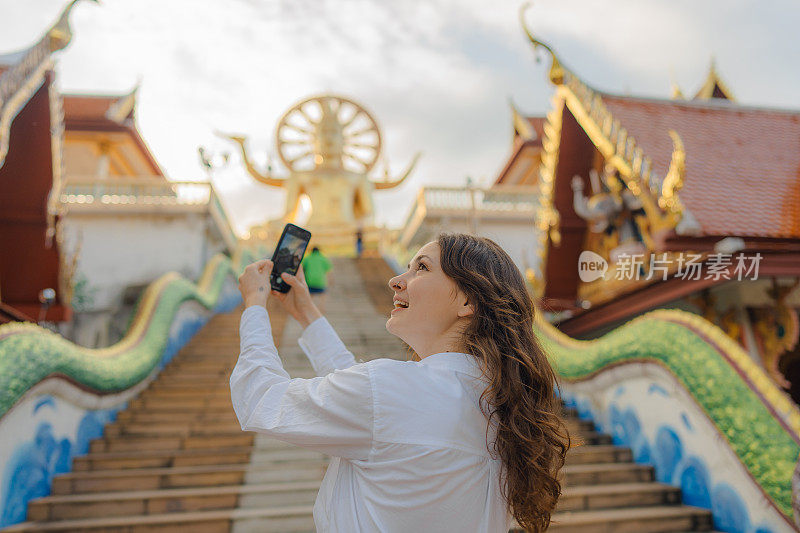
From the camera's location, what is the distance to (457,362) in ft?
4.06

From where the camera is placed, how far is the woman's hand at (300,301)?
163 centimetres

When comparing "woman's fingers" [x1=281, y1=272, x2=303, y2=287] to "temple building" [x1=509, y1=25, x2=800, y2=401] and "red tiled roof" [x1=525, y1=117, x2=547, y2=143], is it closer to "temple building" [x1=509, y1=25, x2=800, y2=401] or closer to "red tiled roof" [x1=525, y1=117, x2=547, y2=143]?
"temple building" [x1=509, y1=25, x2=800, y2=401]

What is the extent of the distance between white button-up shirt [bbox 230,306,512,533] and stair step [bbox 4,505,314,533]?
83.1 inches

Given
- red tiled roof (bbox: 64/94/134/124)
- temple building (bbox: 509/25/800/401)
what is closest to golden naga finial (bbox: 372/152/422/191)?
red tiled roof (bbox: 64/94/134/124)

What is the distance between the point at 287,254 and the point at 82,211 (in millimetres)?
11857

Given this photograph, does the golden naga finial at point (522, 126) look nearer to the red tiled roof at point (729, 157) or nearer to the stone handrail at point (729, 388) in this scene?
the red tiled roof at point (729, 157)

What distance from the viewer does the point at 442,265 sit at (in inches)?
54.3

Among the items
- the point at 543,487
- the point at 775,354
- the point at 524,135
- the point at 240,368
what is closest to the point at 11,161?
the point at 240,368

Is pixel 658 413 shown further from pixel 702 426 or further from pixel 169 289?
pixel 169 289

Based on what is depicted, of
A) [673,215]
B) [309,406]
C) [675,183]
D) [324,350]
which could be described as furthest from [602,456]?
[309,406]

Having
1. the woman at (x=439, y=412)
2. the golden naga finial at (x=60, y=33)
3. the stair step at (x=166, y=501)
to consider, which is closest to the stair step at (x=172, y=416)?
the stair step at (x=166, y=501)

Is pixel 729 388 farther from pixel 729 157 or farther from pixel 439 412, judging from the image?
pixel 729 157

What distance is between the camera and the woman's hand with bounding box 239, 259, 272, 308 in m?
1.41

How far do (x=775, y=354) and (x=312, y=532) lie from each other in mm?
4012
